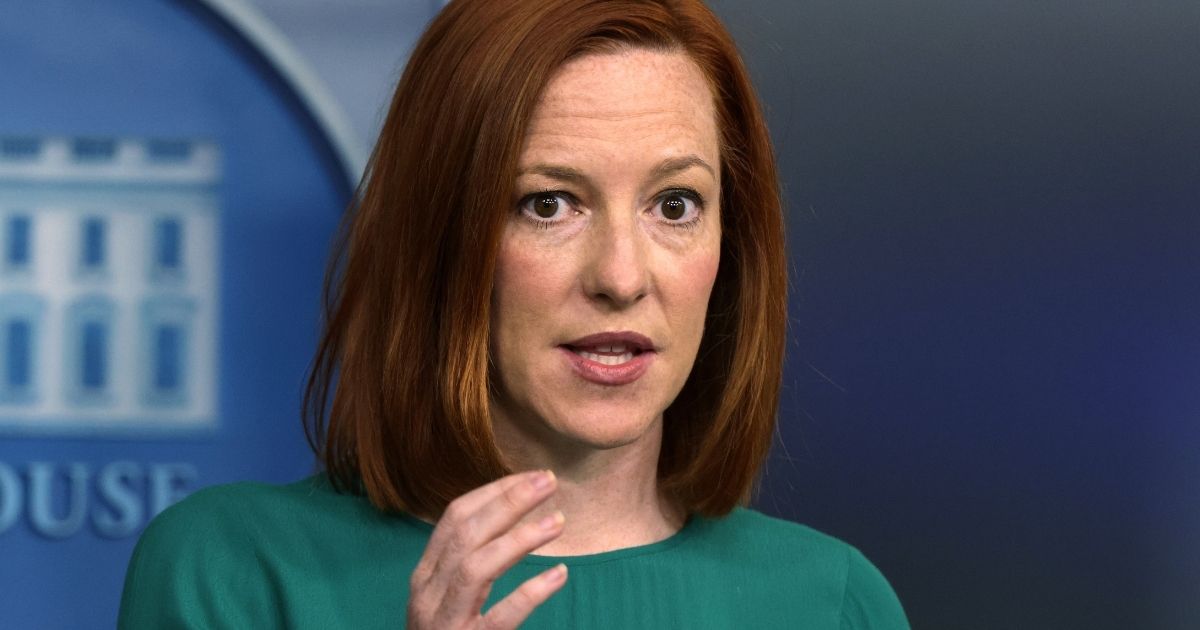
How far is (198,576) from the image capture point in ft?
4.67

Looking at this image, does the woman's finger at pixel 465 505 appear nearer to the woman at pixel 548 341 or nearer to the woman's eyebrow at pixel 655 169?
the woman at pixel 548 341

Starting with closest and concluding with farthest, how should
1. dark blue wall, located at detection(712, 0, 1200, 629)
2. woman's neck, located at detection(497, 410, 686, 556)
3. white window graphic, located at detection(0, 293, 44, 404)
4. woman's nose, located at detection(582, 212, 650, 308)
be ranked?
woman's nose, located at detection(582, 212, 650, 308) < woman's neck, located at detection(497, 410, 686, 556) < white window graphic, located at detection(0, 293, 44, 404) < dark blue wall, located at detection(712, 0, 1200, 629)

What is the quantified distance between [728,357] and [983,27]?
2.43 ft

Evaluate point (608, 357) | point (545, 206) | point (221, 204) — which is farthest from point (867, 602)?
point (221, 204)

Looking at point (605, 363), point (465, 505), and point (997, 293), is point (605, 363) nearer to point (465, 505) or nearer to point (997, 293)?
point (465, 505)

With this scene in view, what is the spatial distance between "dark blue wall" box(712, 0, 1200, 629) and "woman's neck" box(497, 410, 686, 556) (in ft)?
1.83

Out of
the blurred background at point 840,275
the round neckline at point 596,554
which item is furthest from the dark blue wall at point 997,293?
the round neckline at point 596,554

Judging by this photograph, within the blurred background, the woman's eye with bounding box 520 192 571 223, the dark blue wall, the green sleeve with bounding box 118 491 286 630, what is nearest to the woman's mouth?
the woman's eye with bounding box 520 192 571 223

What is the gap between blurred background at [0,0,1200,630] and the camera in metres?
1.84

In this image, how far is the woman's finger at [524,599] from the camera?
43.3 inches

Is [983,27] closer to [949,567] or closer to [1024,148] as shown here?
[1024,148]

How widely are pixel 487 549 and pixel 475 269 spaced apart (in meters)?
0.30

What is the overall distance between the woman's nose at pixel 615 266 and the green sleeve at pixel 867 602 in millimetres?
426

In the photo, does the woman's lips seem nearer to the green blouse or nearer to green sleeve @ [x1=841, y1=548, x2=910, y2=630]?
the green blouse
